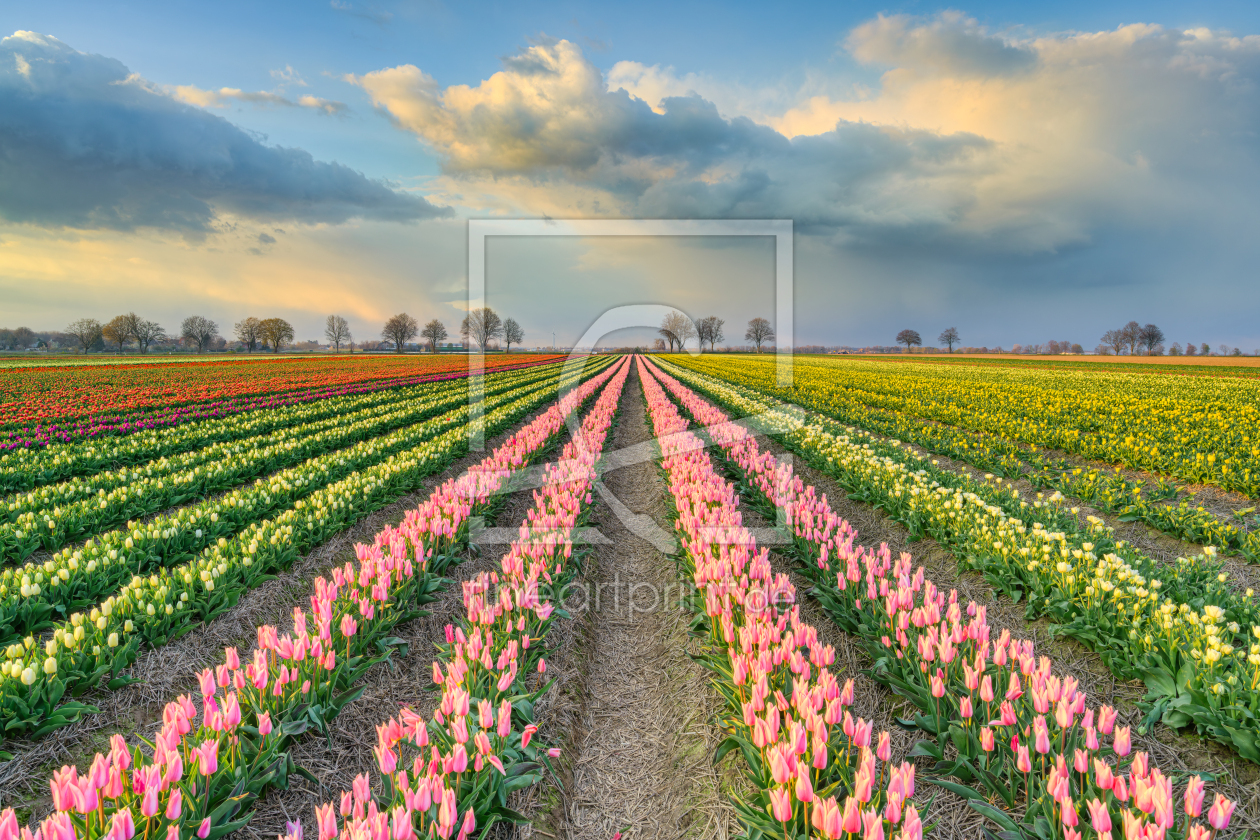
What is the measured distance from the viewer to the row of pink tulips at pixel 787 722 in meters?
2.26

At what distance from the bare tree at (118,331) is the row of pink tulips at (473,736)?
136m

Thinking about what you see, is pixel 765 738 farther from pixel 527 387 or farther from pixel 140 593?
pixel 527 387

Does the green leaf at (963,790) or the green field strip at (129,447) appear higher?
the green field strip at (129,447)

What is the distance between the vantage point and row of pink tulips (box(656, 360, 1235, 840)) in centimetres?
227

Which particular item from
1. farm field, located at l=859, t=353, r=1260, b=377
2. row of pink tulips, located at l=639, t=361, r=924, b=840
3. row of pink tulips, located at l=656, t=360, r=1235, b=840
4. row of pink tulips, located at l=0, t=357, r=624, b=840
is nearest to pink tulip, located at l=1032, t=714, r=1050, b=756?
row of pink tulips, located at l=656, t=360, r=1235, b=840

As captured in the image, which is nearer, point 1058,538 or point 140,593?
point 140,593

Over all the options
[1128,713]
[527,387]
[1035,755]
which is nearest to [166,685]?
[1035,755]

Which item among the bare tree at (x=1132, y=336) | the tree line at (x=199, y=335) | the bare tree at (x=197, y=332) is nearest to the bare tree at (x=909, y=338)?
the bare tree at (x=1132, y=336)

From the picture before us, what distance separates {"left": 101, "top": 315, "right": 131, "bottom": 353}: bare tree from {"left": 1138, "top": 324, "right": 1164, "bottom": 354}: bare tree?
8620 inches

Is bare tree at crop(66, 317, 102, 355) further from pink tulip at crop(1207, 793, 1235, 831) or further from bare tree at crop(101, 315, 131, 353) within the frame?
pink tulip at crop(1207, 793, 1235, 831)

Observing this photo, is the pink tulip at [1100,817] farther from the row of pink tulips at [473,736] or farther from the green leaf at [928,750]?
the row of pink tulips at [473,736]

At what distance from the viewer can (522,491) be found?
991cm

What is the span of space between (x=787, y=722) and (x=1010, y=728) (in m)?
1.41

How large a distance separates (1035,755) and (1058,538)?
3069 millimetres
